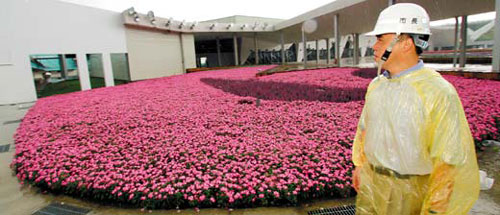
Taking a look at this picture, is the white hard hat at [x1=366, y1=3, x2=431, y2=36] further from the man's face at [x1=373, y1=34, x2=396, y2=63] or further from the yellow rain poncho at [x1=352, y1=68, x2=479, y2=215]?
the yellow rain poncho at [x1=352, y1=68, x2=479, y2=215]

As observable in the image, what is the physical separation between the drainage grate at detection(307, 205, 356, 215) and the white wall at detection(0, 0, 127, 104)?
13129mm

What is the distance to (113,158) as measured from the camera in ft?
13.5

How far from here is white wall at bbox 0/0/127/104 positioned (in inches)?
428

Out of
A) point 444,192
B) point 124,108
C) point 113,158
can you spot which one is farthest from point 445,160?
point 124,108

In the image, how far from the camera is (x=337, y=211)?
2906mm

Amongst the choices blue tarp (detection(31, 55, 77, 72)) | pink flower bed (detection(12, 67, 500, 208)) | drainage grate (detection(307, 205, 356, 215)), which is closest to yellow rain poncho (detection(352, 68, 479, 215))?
drainage grate (detection(307, 205, 356, 215))

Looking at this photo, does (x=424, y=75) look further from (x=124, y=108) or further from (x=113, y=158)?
(x=124, y=108)

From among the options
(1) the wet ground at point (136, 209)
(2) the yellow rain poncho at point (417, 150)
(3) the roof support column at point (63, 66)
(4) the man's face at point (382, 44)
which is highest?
(3) the roof support column at point (63, 66)

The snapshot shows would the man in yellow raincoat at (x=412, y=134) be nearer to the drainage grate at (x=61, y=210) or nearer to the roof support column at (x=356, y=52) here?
the drainage grate at (x=61, y=210)

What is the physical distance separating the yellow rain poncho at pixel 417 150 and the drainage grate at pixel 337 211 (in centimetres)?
133

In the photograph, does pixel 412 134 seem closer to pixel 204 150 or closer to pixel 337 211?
pixel 337 211

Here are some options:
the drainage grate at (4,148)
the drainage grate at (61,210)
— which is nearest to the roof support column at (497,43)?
the drainage grate at (61,210)

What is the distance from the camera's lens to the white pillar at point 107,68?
1533 cm

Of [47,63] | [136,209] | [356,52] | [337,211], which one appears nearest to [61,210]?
[136,209]
